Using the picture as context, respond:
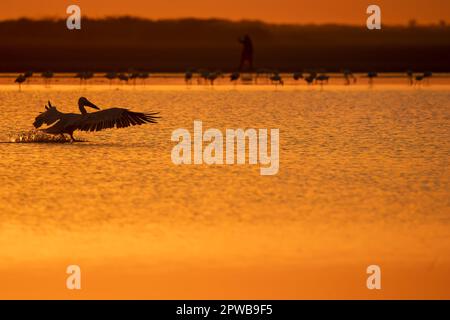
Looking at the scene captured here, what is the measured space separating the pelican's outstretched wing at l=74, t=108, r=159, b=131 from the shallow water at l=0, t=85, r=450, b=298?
448mm

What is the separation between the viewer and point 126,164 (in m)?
16.0

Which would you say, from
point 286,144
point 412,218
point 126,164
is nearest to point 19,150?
point 126,164

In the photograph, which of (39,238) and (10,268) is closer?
(10,268)

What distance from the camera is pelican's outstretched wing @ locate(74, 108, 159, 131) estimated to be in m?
17.0

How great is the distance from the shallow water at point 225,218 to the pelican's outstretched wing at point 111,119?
45cm

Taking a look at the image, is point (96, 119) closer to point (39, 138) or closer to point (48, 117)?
point (48, 117)

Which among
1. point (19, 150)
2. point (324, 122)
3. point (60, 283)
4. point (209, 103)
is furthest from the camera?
point (209, 103)

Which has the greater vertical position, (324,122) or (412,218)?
(324,122)

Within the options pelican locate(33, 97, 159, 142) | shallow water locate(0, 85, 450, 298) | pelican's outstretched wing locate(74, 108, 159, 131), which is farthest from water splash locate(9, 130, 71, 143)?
pelican's outstretched wing locate(74, 108, 159, 131)

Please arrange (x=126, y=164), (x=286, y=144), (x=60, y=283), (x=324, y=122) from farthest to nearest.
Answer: (x=324, y=122)
(x=286, y=144)
(x=126, y=164)
(x=60, y=283)

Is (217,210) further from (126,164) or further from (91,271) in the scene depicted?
(126,164)

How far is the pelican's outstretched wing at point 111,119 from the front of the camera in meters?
17.0

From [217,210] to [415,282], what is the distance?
3.66 metres

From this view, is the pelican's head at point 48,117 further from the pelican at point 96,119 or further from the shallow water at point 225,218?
the shallow water at point 225,218
